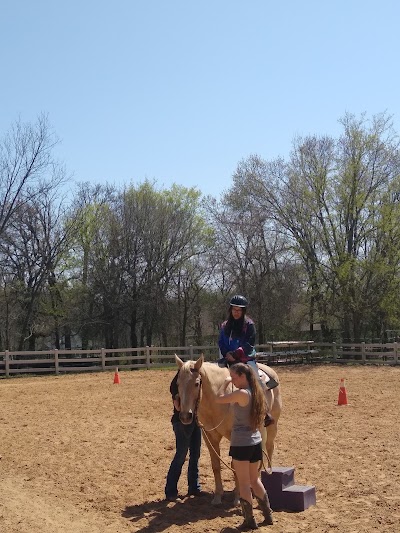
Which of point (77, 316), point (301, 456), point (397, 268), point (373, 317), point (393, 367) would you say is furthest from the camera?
point (77, 316)

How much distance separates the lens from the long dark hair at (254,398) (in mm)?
5820

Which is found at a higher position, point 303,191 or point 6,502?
point 303,191

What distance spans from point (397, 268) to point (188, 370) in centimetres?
2674

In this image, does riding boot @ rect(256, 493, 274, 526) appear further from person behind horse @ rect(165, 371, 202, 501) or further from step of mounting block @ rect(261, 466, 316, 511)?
person behind horse @ rect(165, 371, 202, 501)

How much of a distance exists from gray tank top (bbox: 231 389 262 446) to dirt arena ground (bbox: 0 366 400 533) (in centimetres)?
84

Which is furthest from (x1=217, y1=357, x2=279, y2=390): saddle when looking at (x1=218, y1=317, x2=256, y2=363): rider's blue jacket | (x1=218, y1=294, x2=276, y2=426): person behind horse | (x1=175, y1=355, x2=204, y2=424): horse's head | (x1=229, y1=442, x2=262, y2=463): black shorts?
(x1=229, y1=442, x2=262, y2=463): black shorts

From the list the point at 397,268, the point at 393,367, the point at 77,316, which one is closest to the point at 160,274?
the point at 77,316

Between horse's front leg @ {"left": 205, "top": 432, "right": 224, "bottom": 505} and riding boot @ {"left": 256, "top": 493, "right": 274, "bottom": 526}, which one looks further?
horse's front leg @ {"left": 205, "top": 432, "right": 224, "bottom": 505}

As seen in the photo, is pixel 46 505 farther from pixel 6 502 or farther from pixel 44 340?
pixel 44 340

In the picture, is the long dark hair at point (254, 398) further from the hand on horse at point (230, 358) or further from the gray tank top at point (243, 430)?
the hand on horse at point (230, 358)

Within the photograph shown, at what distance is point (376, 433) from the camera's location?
34.3 ft

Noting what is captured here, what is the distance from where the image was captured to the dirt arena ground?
6195mm

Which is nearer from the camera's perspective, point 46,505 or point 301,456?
point 46,505

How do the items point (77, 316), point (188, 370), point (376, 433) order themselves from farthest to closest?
point (77, 316), point (376, 433), point (188, 370)
